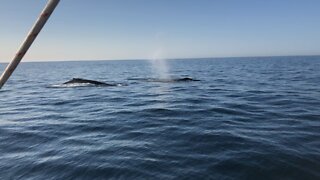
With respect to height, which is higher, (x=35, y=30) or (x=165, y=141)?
(x=35, y=30)

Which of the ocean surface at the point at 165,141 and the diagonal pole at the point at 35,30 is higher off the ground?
the diagonal pole at the point at 35,30

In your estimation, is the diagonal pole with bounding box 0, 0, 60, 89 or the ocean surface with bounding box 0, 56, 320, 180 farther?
the ocean surface with bounding box 0, 56, 320, 180

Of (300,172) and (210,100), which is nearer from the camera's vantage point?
(300,172)

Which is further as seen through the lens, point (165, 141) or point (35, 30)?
point (165, 141)

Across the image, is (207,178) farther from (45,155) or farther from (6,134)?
(6,134)

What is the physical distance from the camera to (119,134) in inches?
587

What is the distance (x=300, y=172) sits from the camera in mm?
9617

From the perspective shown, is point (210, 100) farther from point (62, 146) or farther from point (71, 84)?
point (71, 84)

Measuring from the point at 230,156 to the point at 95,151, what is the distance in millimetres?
5361

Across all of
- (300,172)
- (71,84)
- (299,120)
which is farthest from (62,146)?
(71,84)

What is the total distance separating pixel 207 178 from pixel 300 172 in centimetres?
303

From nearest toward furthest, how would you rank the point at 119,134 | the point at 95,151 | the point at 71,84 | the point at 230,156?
1. the point at 230,156
2. the point at 95,151
3. the point at 119,134
4. the point at 71,84

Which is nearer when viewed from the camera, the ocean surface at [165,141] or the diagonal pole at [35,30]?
the diagonal pole at [35,30]

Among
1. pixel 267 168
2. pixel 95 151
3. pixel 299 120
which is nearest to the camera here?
pixel 267 168
